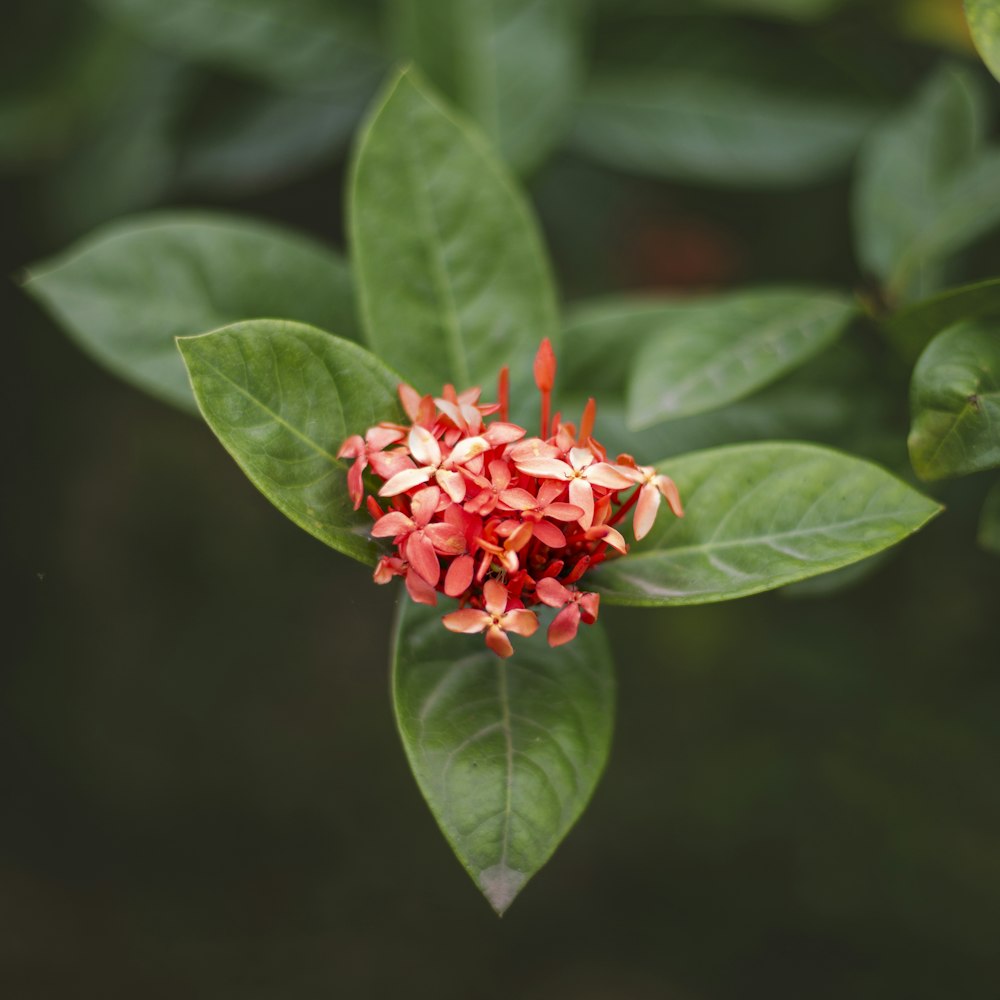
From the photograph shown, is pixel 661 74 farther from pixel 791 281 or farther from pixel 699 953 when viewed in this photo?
pixel 699 953

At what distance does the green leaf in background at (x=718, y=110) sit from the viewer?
4.74 ft

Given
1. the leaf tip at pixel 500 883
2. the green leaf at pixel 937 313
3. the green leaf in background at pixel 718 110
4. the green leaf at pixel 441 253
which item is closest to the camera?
the leaf tip at pixel 500 883

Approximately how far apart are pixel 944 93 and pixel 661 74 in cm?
48

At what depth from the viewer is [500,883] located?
2.42 feet

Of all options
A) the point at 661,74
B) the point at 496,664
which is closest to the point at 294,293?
the point at 496,664

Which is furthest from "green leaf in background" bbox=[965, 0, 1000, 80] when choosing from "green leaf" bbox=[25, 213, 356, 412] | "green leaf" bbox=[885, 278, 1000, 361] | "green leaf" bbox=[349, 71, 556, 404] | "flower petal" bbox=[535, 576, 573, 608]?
"green leaf" bbox=[25, 213, 356, 412]

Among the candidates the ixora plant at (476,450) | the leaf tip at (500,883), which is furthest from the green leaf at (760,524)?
the leaf tip at (500,883)

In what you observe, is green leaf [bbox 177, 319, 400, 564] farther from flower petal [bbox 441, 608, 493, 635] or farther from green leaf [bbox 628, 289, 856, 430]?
green leaf [bbox 628, 289, 856, 430]

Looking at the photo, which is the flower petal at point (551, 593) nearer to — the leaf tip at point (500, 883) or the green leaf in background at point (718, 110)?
the leaf tip at point (500, 883)

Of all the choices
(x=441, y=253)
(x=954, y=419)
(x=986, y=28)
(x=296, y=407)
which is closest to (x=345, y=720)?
(x=441, y=253)

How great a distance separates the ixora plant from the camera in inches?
29.4

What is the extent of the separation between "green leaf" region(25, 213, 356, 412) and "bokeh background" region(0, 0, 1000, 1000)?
62cm

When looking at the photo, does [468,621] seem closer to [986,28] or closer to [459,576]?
[459,576]

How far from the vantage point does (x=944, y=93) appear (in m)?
1.25
